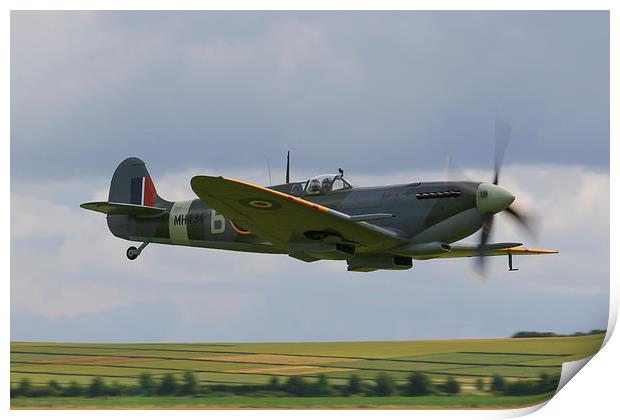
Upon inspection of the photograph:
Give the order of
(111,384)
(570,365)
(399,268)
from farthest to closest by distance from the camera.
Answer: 1. (399,268)
2. (111,384)
3. (570,365)

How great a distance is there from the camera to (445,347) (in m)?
15.4

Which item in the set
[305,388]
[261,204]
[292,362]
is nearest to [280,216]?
[261,204]

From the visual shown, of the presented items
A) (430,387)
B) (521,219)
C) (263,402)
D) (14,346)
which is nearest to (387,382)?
(430,387)

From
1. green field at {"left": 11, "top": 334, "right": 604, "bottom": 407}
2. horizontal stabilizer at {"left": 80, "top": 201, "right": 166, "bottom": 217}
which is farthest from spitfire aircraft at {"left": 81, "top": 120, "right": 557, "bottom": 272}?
green field at {"left": 11, "top": 334, "right": 604, "bottom": 407}

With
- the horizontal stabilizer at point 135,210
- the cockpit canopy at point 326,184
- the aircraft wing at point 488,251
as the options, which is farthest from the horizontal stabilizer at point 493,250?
the horizontal stabilizer at point 135,210

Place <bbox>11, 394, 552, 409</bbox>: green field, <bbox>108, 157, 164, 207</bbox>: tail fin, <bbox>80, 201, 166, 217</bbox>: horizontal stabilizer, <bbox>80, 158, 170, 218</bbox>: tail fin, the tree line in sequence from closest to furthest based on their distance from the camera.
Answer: <bbox>11, 394, 552, 409</bbox>: green field, the tree line, <bbox>80, 201, 166, 217</bbox>: horizontal stabilizer, <bbox>80, 158, 170, 218</bbox>: tail fin, <bbox>108, 157, 164, 207</bbox>: tail fin

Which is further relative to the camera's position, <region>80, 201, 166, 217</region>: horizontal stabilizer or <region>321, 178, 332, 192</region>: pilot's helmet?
<region>80, 201, 166, 217</region>: horizontal stabilizer

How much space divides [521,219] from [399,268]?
2.05 meters

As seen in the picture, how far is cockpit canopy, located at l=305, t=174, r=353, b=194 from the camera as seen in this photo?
16.3 meters

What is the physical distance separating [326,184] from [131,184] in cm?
401

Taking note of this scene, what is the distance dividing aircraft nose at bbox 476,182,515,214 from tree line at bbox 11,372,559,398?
232 cm

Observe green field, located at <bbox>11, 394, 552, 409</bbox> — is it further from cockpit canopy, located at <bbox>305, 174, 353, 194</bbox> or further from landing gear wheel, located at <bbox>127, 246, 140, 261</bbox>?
cockpit canopy, located at <bbox>305, 174, 353, 194</bbox>

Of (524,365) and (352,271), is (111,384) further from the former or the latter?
(524,365)

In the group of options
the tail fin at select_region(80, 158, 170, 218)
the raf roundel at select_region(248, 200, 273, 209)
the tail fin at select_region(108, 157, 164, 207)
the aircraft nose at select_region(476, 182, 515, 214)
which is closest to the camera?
the raf roundel at select_region(248, 200, 273, 209)
